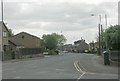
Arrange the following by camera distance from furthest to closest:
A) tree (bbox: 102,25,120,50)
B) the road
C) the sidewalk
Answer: tree (bbox: 102,25,120,50), the sidewalk, the road

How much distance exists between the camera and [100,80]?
68.2 ft

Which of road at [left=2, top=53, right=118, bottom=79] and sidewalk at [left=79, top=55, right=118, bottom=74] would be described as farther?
sidewalk at [left=79, top=55, right=118, bottom=74]

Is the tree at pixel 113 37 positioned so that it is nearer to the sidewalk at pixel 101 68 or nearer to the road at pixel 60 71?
the sidewalk at pixel 101 68

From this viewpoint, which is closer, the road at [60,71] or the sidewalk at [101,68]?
the road at [60,71]

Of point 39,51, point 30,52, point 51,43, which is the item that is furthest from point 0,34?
point 51,43

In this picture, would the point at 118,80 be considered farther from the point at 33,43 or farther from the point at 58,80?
the point at 33,43

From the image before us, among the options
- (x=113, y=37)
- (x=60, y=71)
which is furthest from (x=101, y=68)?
(x=113, y=37)

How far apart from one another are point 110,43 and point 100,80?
21.4 metres

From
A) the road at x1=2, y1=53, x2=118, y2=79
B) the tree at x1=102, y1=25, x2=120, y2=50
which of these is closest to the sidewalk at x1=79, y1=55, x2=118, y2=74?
the road at x1=2, y1=53, x2=118, y2=79

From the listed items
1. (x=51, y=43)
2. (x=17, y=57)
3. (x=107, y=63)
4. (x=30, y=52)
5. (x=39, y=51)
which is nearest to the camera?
(x=107, y=63)

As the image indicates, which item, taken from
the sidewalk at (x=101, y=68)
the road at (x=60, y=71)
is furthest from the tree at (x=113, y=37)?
the road at (x=60, y=71)

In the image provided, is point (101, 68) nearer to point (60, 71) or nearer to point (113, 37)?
point (60, 71)

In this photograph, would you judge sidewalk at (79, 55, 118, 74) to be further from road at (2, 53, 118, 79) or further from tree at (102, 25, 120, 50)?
tree at (102, 25, 120, 50)

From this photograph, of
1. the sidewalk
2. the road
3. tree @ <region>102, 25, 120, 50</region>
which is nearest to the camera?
the road
